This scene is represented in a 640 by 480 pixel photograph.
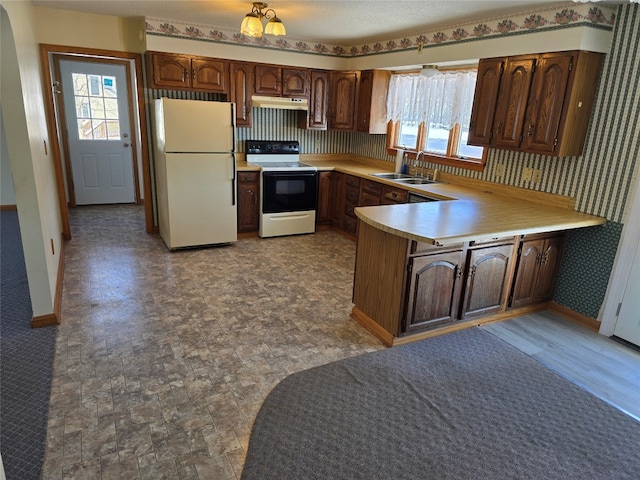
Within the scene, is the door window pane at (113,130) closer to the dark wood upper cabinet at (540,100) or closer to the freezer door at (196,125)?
the freezer door at (196,125)

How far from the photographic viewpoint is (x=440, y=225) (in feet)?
9.04

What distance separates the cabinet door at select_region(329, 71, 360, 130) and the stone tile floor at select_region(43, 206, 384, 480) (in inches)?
66.5

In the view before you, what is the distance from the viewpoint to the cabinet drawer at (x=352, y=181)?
16.6 ft

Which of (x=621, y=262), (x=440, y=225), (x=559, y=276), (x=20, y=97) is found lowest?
(x=559, y=276)

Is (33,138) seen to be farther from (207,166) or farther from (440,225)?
(440,225)

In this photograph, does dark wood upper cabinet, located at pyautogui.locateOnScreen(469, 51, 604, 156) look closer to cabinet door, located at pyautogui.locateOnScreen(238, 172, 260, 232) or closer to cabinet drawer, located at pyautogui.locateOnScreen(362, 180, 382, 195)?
cabinet drawer, located at pyautogui.locateOnScreen(362, 180, 382, 195)

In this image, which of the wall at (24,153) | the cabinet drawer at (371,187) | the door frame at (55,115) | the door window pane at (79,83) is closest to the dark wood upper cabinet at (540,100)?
the cabinet drawer at (371,187)

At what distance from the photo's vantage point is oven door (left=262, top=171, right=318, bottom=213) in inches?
197

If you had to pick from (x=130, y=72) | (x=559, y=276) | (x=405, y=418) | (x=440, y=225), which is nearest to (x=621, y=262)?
(x=559, y=276)

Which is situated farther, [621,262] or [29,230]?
[621,262]

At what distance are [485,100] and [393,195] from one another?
4.11 feet

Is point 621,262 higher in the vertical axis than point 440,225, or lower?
lower

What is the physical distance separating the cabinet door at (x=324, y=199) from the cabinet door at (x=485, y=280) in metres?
2.77

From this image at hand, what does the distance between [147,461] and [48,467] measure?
0.41 metres
